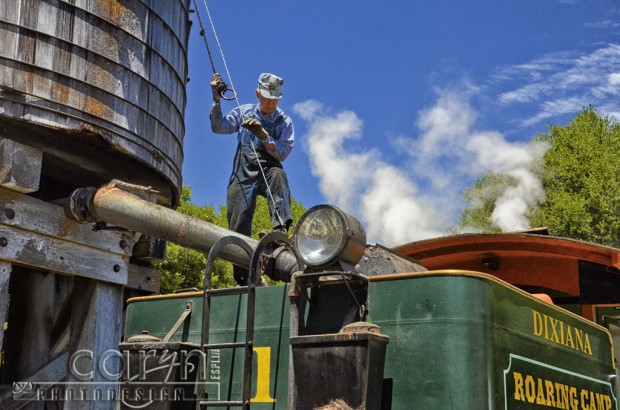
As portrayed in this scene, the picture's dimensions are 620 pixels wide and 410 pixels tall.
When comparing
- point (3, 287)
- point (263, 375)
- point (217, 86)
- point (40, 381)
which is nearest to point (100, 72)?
point (217, 86)

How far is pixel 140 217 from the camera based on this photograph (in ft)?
23.7

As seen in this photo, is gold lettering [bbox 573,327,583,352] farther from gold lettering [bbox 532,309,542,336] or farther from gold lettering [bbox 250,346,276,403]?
gold lettering [bbox 250,346,276,403]

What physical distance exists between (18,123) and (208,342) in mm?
4391

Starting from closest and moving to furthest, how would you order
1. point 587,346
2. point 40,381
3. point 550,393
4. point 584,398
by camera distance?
point 550,393
point 584,398
point 587,346
point 40,381

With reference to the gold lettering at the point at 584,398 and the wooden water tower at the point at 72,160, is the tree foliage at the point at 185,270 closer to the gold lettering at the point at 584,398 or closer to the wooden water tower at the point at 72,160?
the wooden water tower at the point at 72,160

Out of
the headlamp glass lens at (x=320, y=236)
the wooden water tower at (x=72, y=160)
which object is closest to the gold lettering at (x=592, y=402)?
the headlamp glass lens at (x=320, y=236)

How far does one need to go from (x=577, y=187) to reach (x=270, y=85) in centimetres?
2098

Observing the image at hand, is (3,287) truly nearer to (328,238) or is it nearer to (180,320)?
(180,320)

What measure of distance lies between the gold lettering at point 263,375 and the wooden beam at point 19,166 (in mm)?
4287

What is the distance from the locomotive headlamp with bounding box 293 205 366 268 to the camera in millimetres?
3268

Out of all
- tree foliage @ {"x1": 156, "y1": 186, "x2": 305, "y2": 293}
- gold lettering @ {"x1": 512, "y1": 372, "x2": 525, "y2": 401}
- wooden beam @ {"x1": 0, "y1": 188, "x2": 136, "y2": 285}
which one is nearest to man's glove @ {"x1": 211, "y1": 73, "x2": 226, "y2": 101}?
wooden beam @ {"x1": 0, "y1": 188, "x2": 136, "y2": 285}

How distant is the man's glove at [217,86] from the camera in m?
6.19

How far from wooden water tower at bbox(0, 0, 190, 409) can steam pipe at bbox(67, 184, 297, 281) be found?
0.82ft

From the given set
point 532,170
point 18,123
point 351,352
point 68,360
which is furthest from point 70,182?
point 532,170
